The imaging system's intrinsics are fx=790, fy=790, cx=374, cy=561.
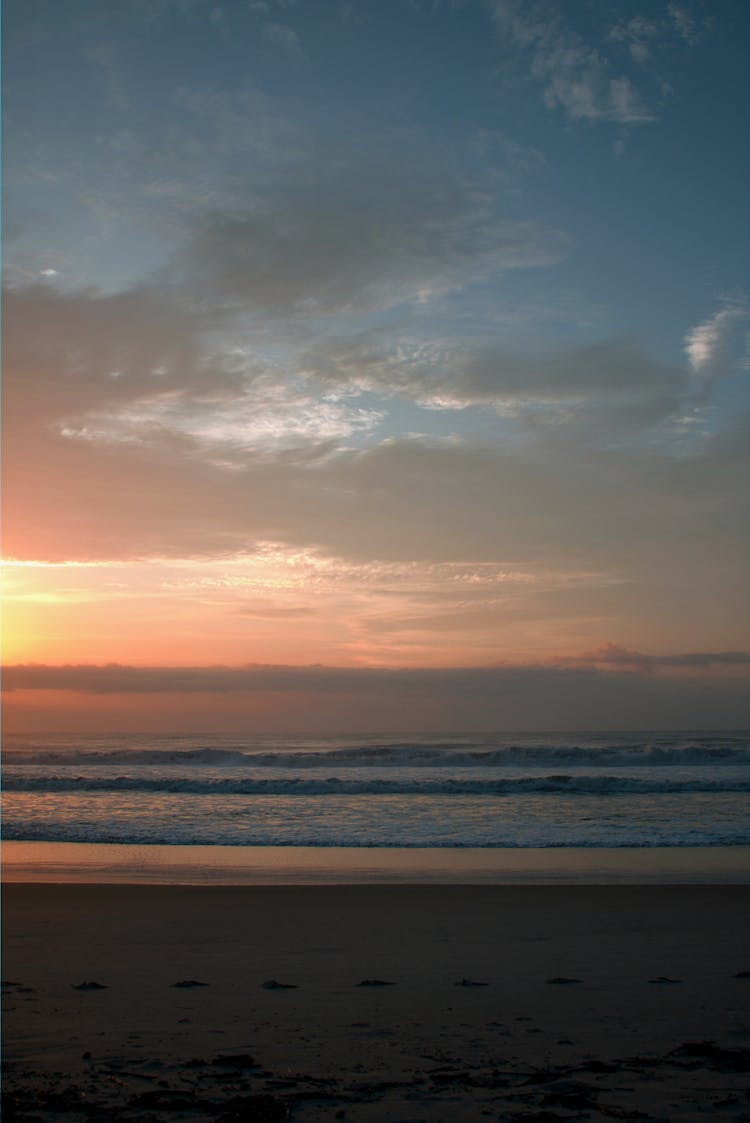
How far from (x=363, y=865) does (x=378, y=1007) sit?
7647mm

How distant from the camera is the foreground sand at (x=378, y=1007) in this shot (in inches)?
193

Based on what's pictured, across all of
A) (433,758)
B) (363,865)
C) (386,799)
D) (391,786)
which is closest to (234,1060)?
(363,865)

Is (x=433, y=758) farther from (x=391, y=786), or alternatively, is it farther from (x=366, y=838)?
(x=366, y=838)

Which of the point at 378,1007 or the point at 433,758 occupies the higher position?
the point at 378,1007

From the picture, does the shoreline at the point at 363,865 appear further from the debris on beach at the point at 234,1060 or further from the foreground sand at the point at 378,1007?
the debris on beach at the point at 234,1060

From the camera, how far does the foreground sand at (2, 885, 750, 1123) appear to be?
193 inches

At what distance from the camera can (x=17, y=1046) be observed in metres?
5.91

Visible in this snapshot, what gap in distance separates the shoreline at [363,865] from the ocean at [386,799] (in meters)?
0.66

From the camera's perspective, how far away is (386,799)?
24953 mm

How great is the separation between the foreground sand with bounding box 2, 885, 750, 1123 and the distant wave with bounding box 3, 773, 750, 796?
610 inches

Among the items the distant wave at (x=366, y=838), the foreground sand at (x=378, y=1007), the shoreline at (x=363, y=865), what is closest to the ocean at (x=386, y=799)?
the distant wave at (x=366, y=838)

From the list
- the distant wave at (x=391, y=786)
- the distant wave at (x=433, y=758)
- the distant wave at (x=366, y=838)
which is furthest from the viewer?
the distant wave at (x=433, y=758)

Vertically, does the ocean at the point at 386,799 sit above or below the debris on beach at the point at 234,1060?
below

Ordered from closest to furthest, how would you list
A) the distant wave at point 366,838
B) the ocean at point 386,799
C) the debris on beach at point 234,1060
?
the debris on beach at point 234,1060
the distant wave at point 366,838
the ocean at point 386,799
